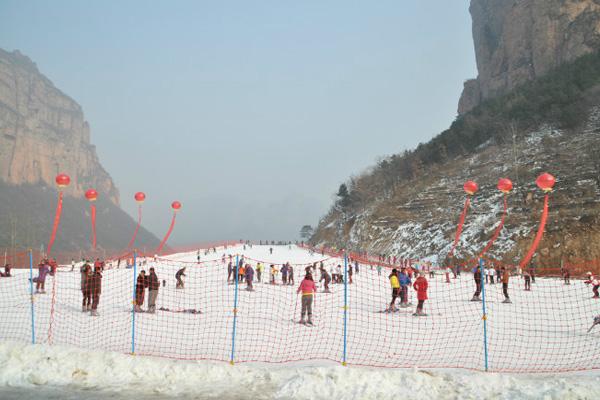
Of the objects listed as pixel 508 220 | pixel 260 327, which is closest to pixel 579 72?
pixel 508 220

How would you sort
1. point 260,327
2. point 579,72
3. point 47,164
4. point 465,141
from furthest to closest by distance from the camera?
point 47,164
point 465,141
point 579,72
point 260,327

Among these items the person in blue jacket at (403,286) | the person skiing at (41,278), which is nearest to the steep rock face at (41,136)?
the person skiing at (41,278)

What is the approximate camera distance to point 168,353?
350 inches

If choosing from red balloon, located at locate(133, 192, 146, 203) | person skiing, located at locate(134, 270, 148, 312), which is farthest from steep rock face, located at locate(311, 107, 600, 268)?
person skiing, located at locate(134, 270, 148, 312)

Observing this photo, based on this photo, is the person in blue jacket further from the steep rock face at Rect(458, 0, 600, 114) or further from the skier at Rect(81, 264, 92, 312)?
the steep rock face at Rect(458, 0, 600, 114)

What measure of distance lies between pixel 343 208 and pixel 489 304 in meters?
71.2

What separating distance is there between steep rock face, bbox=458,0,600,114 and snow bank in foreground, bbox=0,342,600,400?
251ft

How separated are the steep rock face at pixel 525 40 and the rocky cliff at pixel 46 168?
91074 millimetres

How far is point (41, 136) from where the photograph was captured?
144 m

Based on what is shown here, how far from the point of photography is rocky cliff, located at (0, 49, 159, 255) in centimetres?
11006

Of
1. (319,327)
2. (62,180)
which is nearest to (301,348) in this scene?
(319,327)

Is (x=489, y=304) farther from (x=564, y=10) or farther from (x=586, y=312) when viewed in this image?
(x=564, y=10)

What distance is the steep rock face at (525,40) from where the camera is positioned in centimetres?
7000

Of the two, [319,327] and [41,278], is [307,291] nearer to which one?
[319,327]
